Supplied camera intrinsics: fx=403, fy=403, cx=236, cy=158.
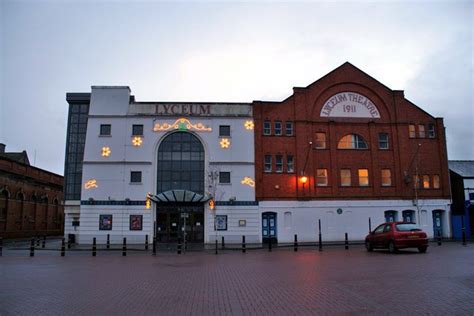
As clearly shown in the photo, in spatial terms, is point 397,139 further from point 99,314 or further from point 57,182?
point 57,182

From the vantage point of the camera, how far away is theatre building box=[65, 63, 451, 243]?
33250mm

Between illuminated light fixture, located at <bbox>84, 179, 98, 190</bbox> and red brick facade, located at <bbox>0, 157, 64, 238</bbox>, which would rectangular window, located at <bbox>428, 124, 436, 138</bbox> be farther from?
red brick facade, located at <bbox>0, 157, 64, 238</bbox>

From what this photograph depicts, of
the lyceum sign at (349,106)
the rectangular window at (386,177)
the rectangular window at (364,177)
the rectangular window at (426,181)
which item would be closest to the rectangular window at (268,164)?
the lyceum sign at (349,106)

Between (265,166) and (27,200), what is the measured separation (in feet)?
95.5

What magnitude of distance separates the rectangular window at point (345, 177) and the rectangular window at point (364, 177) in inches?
40.2

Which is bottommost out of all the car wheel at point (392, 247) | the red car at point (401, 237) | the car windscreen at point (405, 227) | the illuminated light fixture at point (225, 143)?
the car wheel at point (392, 247)

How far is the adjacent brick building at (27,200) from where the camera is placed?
41.1 m

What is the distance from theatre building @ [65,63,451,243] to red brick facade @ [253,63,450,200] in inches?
3.5

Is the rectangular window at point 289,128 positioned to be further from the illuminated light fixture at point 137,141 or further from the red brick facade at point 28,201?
the red brick facade at point 28,201

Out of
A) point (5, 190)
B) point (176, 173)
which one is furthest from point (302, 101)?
point (5, 190)

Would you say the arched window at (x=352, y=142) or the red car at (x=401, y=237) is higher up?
the arched window at (x=352, y=142)

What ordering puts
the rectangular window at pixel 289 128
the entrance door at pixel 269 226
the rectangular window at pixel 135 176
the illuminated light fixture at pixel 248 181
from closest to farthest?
the entrance door at pixel 269 226 → the rectangular window at pixel 135 176 → the illuminated light fixture at pixel 248 181 → the rectangular window at pixel 289 128

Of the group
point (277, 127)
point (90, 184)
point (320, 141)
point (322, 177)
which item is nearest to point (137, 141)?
point (90, 184)

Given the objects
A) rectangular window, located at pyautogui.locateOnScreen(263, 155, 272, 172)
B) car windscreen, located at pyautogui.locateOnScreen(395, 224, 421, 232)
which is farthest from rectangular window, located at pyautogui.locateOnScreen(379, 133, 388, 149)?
car windscreen, located at pyautogui.locateOnScreen(395, 224, 421, 232)
